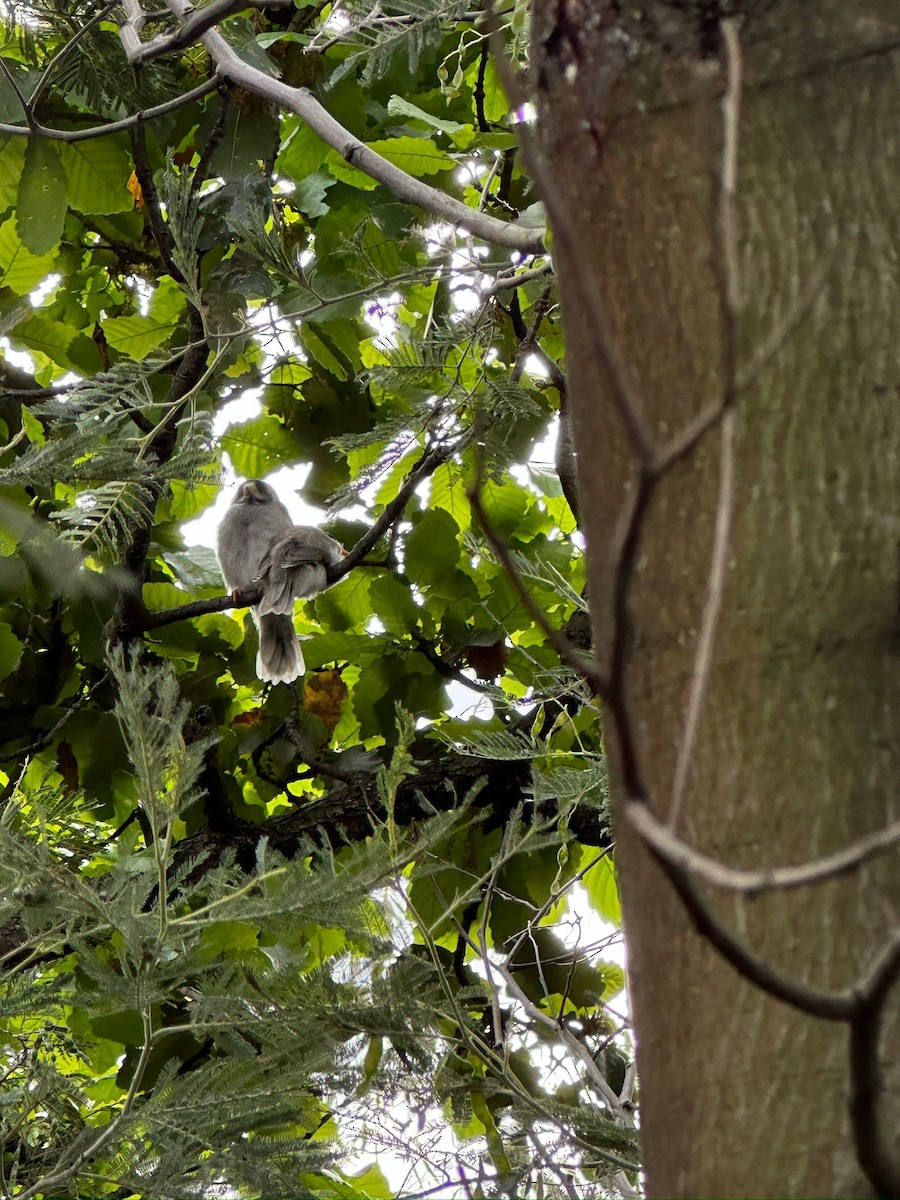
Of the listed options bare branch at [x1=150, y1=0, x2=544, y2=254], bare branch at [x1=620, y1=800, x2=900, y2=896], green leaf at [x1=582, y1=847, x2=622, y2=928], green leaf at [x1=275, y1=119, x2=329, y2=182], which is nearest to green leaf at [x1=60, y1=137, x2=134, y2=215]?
green leaf at [x1=275, y1=119, x2=329, y2=182]

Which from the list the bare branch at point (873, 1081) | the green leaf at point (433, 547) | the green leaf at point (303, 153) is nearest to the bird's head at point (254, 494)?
the green leaf at point (433, 547)

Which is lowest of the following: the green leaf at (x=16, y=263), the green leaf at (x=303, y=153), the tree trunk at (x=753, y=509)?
the tree trunk at (x=753, y=509)

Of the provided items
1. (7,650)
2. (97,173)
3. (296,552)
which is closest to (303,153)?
(97,173)

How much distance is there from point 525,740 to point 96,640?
1.34 meters

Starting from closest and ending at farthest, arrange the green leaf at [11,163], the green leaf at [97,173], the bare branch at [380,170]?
the bare branch at [380,170], the green leaf at [11,163], the green leaf at [97,173]

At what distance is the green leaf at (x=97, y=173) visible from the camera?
118 inches

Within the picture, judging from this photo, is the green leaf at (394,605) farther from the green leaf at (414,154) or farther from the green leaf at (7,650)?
the green leaf at (414,154)

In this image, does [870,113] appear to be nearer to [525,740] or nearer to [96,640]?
[525,740]

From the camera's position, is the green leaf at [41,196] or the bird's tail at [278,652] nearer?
the green leaf at [41,196]

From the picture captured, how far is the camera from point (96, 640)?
10.9ft

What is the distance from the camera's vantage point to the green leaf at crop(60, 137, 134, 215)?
3.00 m

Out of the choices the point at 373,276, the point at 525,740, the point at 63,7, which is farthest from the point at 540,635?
the point at 63,7

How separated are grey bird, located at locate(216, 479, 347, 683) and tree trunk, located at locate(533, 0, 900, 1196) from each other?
2.84 meters

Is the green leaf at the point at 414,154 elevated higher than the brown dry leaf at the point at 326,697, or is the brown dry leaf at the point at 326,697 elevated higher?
the green leaf at the point at 414,154
